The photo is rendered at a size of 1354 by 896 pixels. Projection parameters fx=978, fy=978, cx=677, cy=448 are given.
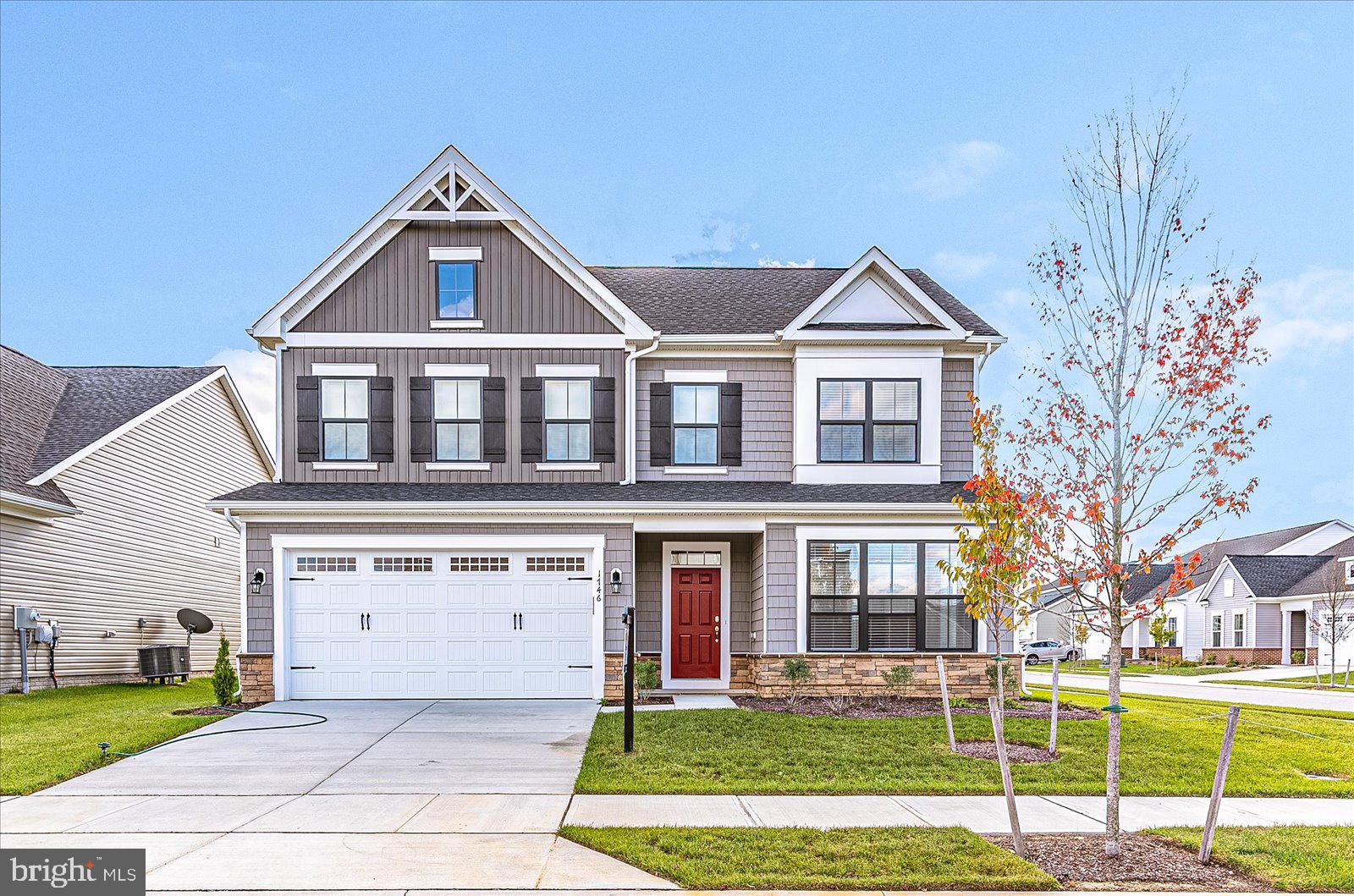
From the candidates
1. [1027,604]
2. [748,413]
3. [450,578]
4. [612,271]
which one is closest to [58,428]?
[450,578]

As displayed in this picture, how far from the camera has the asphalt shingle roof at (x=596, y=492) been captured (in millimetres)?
16031

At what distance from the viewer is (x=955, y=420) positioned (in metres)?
17.7

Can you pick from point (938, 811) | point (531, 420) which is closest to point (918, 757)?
point (938, 811)

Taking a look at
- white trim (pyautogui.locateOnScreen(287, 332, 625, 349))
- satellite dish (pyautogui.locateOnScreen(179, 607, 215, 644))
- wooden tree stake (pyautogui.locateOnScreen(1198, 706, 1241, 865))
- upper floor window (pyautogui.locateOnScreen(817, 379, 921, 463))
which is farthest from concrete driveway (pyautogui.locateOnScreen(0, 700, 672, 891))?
satellite dish (pyautogui.locateOnScreen(179, 607, 215, 644))

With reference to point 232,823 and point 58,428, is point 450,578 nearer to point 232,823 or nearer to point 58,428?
point 232,823

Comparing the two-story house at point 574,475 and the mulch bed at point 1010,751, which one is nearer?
the mulch bed at point 1010,751

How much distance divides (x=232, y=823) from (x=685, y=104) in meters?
25.8

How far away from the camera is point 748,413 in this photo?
1762 cm

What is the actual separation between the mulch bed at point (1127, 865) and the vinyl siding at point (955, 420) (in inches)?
410

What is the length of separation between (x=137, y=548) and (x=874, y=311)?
16537 mm

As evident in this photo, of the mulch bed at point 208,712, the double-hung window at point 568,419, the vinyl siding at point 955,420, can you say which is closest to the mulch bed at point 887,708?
the vinyl siding at point 955,420

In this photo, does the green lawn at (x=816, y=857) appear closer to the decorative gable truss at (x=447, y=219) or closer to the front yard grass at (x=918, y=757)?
the front yard grass at (x=918, y=757)

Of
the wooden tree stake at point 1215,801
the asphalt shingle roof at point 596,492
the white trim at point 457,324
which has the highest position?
the white trim at point 457,324

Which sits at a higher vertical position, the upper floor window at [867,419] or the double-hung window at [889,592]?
the upper floor window at [867,419]
